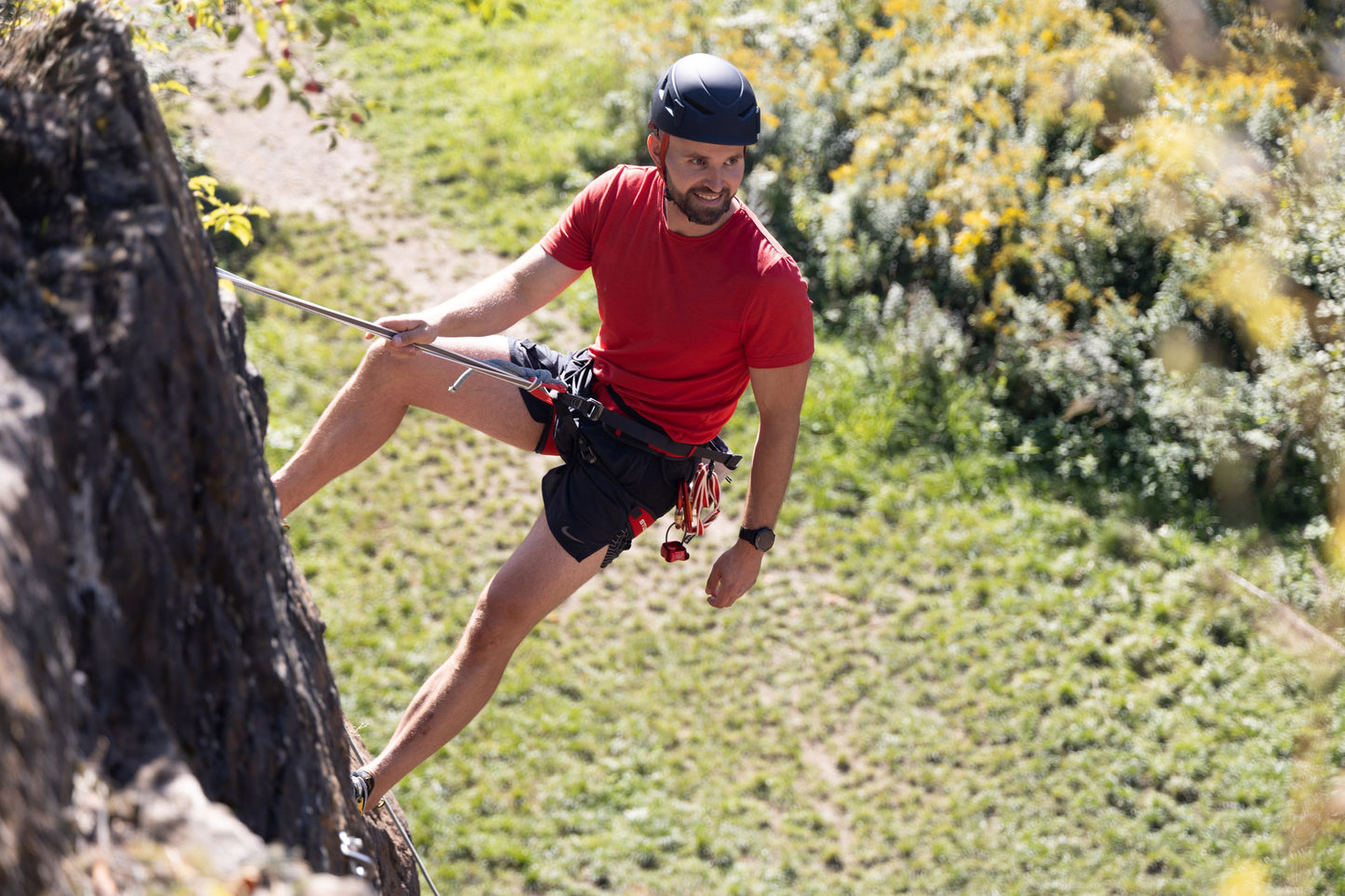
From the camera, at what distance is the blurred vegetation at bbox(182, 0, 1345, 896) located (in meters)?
5.98

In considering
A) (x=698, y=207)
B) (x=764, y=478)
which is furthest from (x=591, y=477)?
(x=698, y=207)

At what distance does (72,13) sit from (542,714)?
497 centimetres

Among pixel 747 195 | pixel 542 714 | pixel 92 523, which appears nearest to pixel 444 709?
pixel 92 523

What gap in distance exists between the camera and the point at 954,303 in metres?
8.45

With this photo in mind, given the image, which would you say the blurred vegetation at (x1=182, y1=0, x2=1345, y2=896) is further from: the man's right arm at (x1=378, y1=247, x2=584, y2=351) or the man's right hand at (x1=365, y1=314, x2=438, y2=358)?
the man's right hand at (x1=365, y1=314, x2=438, y2=358)

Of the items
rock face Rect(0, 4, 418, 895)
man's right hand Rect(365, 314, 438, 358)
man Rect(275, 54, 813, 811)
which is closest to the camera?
rock face Rect(0, 4, 418, 895)

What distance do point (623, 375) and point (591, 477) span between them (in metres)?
0.35

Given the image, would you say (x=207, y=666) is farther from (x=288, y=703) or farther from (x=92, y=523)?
(x=92, y=523)

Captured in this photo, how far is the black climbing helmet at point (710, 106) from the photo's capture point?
333cm

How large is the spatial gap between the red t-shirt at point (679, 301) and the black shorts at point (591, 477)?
114 mm

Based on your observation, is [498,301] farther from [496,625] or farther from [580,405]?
[496,625]

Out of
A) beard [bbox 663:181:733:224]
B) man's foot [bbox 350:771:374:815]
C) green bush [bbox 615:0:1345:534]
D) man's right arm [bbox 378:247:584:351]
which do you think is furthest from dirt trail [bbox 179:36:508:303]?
man's foot [bbox 350:771:374:815]

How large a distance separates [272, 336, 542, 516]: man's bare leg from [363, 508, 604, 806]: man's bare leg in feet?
1.94

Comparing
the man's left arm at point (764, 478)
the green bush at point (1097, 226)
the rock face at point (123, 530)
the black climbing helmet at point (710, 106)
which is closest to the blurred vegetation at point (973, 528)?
the green bush at point (1097, 226)
